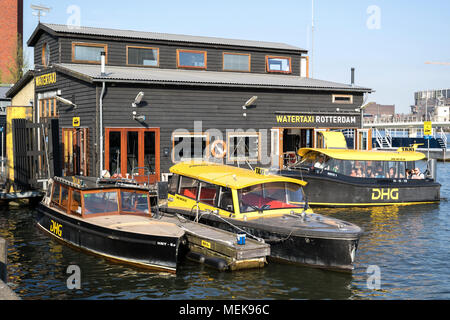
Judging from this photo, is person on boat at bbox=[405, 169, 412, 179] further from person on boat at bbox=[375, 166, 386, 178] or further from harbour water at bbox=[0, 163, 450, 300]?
harbour water at bbox=[0, 163, 450, 300]

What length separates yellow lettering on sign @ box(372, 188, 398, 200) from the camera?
83.0 feet

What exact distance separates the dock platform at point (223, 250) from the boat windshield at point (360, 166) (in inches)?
426

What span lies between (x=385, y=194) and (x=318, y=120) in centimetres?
668

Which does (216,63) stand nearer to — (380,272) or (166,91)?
(166,91)

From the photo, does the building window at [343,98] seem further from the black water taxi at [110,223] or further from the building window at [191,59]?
the black water taxi at [110,223]

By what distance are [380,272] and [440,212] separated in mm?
11546

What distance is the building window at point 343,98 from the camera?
3093 cm

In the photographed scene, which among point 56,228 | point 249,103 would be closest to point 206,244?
point 56,228

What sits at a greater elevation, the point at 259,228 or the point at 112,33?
the point at 112,33

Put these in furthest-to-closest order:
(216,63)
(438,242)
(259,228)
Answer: (216,63) < (438,242) < (259,228)

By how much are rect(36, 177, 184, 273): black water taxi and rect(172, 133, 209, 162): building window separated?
27.2 feet

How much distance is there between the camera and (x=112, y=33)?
29.7m

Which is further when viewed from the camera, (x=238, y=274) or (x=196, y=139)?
(x=196, y=139)
